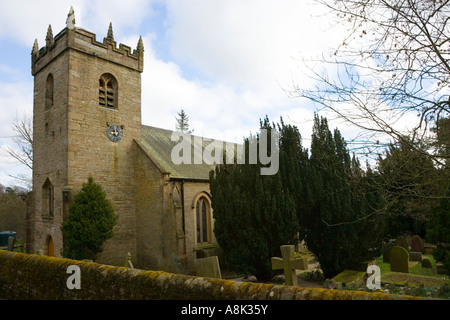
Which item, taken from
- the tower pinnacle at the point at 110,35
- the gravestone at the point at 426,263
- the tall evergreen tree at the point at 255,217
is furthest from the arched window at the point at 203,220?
the gravestone at the point at 426,263

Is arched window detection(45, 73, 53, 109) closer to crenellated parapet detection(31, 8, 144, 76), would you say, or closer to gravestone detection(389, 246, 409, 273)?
crenellated parapet detection(31, 8, 144, 76)

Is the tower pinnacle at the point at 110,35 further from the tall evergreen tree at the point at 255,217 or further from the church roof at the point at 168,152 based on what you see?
the tall evergreen tree at the point at 255,217

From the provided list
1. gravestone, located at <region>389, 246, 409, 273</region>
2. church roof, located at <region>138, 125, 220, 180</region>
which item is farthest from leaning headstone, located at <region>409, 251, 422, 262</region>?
church roof, located at <region>138, 125, 220, 180</region>

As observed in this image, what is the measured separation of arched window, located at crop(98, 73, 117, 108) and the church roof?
2430 mm

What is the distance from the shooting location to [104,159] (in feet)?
44.9

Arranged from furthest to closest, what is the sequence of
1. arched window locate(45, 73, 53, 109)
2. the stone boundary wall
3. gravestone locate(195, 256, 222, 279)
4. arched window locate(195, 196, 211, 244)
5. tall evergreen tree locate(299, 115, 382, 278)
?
arched window locate(195, 196, 211, 244)
arched window locate(45, 73, 53, 109)
tall evergreen tree locate(299, 115, 382, 278)
gravestone locate(195, 256, 222, 279)
the stone boundary wall

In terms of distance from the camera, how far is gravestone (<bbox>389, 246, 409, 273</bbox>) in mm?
11500

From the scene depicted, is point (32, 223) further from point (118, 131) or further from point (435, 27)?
point (435, 27)

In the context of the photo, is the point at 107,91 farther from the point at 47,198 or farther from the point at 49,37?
the point at 47,198

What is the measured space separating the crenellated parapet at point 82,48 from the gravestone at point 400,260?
14.9 meters

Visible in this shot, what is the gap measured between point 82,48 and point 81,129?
12.3ft

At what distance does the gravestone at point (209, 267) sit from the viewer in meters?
6.14

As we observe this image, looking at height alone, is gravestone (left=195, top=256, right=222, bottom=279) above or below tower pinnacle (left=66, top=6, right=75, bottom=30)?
below

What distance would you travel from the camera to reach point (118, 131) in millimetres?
14352
